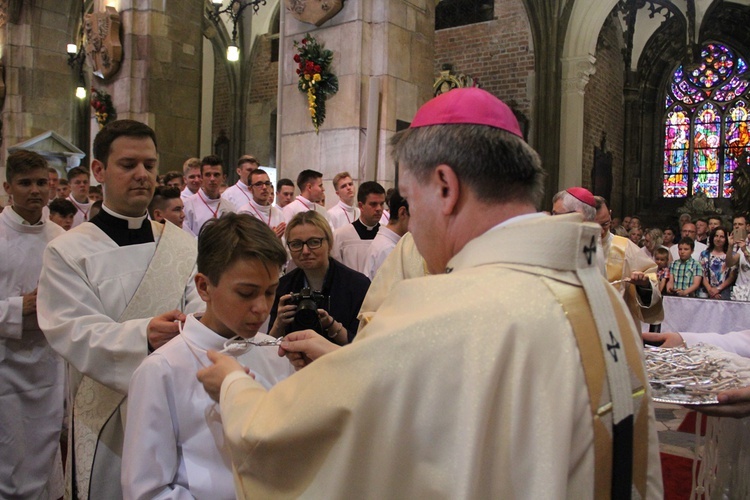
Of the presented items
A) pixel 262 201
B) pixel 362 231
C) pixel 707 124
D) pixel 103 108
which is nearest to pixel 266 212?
pixel 262 201

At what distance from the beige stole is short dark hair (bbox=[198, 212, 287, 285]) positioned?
0.70m

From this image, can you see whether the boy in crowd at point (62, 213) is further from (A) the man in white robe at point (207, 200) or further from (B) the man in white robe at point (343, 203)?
(B) the man in white robe at point (343, 203)

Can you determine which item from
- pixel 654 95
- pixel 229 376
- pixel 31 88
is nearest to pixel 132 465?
pixel 229 376

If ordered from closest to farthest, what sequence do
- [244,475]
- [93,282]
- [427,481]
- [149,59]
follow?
[427,481] < [244,475] < [93,282] < [149,59]

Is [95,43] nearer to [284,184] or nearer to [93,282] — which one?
[284,184]

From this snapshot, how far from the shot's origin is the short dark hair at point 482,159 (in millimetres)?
1296

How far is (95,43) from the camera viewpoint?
9.31 m

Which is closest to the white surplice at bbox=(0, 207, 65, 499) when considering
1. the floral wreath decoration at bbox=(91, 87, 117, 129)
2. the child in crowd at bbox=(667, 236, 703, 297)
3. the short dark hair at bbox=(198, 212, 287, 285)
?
the short dark hair at bbox=(198, 212, 287, 285)

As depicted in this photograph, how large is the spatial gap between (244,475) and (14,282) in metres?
2.96

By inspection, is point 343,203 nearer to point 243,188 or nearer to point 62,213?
point 243,188

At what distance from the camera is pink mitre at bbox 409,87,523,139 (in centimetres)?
134

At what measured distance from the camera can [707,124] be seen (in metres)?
19.6

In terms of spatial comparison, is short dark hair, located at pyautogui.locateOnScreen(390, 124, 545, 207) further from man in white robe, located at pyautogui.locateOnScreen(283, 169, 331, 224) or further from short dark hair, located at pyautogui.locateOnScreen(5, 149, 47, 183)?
man in white robe, located at pyautogui.locateOnScreen(283, 169, 331, 224)

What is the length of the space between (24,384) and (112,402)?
1.29m
